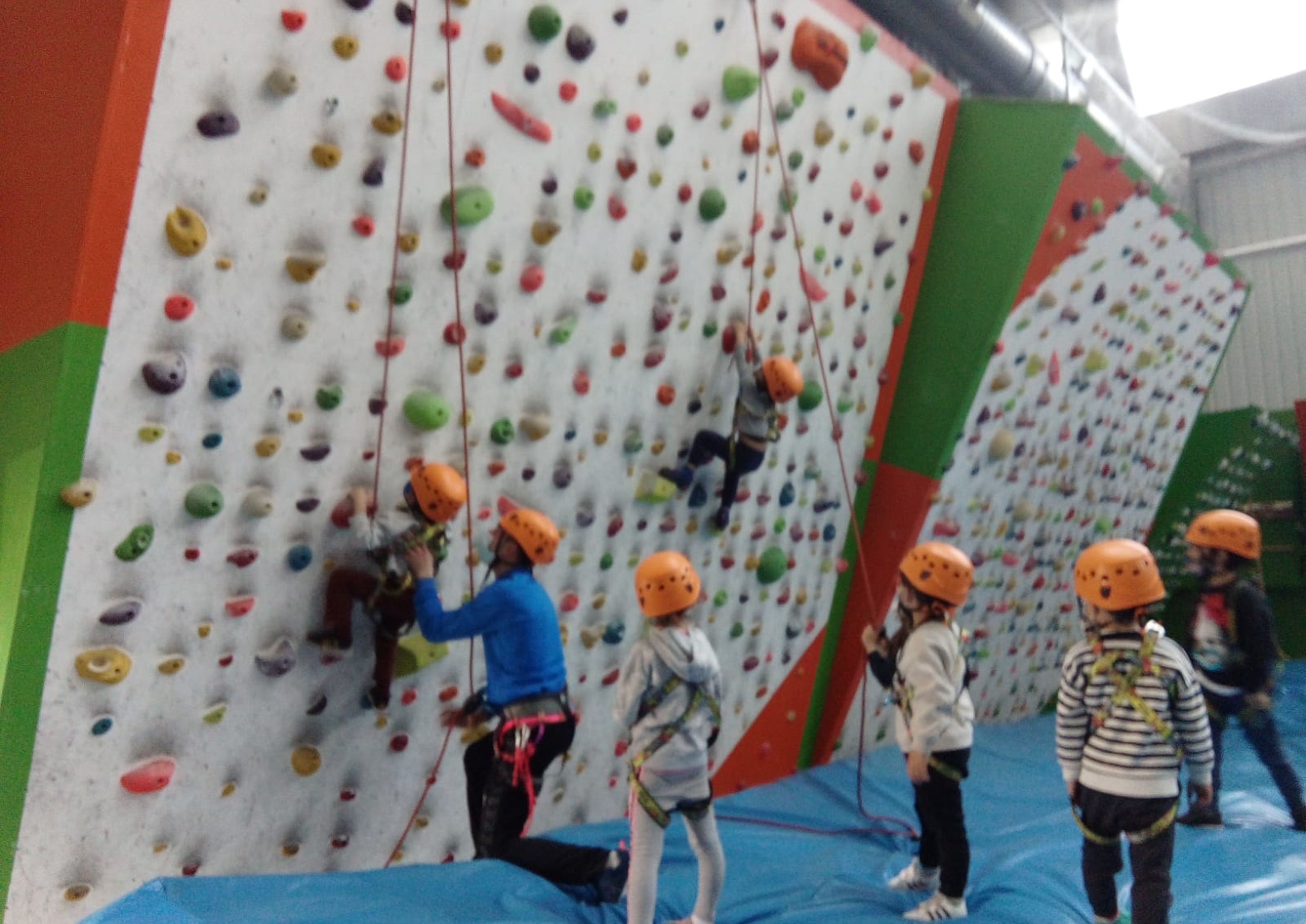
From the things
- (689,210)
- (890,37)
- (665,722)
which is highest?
(890,37)

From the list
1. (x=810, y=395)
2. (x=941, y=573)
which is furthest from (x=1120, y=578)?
(x=810, y=395)

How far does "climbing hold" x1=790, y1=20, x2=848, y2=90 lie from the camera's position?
11.3 ft

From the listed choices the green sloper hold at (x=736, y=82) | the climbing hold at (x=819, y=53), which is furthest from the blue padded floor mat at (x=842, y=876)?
the climbing hold at (x=819, y=53)

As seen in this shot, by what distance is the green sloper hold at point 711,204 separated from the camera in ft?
10.8

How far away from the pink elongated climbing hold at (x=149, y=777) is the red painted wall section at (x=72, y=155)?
1040mm

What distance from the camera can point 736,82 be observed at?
3246mm

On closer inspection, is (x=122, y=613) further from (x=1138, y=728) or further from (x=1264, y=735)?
(x=1264, y=735)

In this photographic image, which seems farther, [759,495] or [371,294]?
[759,495]

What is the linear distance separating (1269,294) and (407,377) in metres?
8.59

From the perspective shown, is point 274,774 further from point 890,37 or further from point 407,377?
point 890,37

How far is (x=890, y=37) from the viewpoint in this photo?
12.5 ft

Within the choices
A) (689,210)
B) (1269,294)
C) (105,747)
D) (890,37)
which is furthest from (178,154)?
(1269,294)

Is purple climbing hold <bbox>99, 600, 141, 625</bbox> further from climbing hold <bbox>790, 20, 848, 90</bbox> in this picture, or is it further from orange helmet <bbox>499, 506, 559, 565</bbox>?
climbing hold <bbox>790, 20, 848, 90</bbox>

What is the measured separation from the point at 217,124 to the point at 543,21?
94 centimetres
